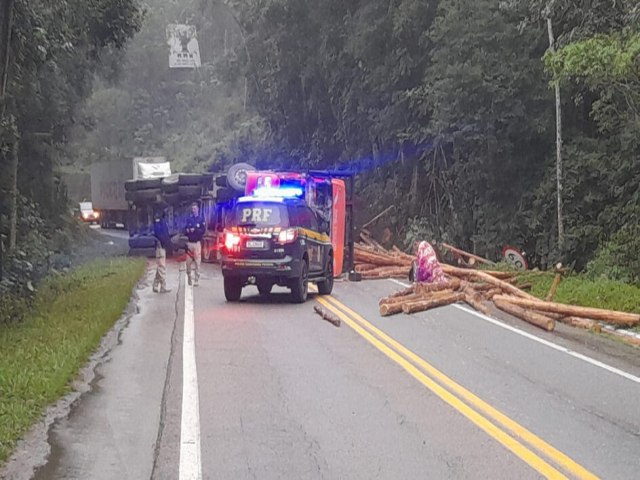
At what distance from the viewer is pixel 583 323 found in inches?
589

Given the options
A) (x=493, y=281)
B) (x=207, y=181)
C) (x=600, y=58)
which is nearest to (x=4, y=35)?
(x=600, y=58)

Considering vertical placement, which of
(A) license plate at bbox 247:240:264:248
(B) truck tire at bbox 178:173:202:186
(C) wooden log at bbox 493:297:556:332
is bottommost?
(C) wooden log at bbox 493:297:556:332

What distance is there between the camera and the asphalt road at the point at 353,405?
681cm

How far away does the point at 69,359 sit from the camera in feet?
35.3

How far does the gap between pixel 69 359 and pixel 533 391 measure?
5.61 meters

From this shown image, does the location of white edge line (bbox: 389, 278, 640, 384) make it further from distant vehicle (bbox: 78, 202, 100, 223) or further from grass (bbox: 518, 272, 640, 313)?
distant vehicle (bbox: 78, 202, 100, 223)

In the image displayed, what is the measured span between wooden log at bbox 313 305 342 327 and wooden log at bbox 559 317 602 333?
13.5 ft

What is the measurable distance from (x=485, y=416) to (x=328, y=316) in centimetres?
715

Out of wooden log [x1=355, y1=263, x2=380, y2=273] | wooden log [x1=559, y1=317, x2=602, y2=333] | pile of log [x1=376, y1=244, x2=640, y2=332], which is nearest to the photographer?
wooden log [x1=559, y1=317, x2=602, y2=333]

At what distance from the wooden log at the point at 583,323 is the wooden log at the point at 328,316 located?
4126 mm

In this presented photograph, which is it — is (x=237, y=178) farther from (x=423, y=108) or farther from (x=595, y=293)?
(x=595, y=293)

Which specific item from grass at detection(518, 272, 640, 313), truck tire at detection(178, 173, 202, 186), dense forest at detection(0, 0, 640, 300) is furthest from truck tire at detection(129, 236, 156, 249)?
grass at detection(518, 272, 640, 313)

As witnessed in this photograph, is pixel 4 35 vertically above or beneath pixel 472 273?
above

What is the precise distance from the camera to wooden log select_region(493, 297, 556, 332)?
575 inches
